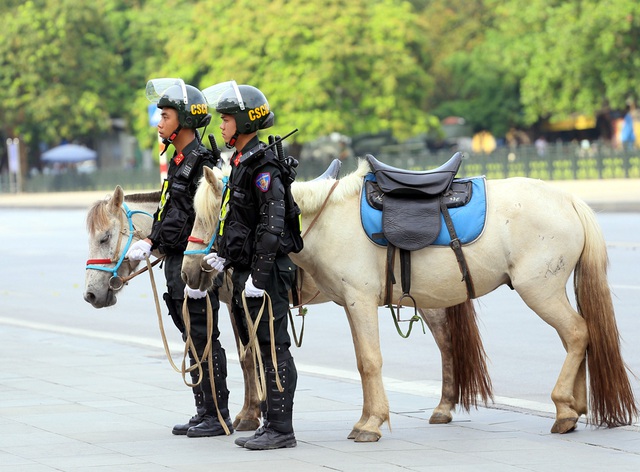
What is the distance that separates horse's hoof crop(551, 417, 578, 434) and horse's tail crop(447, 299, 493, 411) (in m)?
0.81

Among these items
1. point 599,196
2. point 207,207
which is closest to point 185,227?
point 207,207

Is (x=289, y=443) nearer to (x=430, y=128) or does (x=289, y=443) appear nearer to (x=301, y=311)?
(x=301, y=311)

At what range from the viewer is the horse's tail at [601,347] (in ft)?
24.0

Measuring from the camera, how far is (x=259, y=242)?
686 cm

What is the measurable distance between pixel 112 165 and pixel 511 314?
65.7 metres

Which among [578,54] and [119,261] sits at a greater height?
[578,54]

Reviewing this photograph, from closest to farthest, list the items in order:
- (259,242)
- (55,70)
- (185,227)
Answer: (259,242) < (185,227) < (55,70)

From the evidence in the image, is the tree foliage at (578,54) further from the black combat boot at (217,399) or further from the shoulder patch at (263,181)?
the shoulder patch at (263,181)

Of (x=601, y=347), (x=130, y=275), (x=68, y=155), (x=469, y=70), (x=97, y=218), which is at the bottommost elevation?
(x=601, y=347)

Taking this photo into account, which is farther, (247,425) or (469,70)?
(469,70)

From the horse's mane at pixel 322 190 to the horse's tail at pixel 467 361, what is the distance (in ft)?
3.64

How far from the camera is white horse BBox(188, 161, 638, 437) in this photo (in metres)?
7.33

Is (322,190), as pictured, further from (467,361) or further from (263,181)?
(467,361)

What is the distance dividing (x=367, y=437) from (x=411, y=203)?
136 cm
